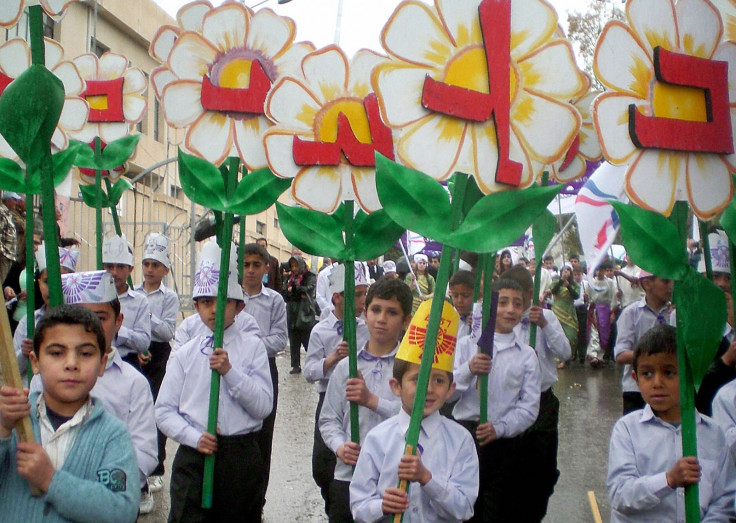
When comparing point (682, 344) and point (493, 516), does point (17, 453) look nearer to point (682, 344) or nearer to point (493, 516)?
point (682, 344)

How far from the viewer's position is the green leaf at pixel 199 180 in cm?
365

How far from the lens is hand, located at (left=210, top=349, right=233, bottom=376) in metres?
3.46

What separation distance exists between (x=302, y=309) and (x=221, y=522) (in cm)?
657

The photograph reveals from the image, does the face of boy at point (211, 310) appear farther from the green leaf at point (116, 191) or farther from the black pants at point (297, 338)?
the black pants at point (297, 338)

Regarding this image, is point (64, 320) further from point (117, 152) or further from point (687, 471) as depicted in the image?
point (117, 152)

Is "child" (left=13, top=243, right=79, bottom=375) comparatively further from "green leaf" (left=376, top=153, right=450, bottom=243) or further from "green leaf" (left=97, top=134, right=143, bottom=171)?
"green leaf" (left=376, top=153, right=450, bottom=243)

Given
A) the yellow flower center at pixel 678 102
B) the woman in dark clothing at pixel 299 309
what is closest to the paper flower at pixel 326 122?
the yellow flower center at pixel 678 102

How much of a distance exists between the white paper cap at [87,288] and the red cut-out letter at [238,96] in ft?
3.37

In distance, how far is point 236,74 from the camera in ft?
12.1

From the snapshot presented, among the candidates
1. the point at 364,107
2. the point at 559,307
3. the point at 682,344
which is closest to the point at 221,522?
the point at 364,107

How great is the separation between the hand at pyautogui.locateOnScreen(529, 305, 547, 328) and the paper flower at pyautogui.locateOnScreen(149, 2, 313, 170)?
1.77 meters

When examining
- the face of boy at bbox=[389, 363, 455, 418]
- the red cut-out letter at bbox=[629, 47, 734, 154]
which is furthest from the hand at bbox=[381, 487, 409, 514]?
the red cut-out letter at bbox=[629, 47, 734, 154]

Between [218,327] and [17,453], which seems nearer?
[17,453]

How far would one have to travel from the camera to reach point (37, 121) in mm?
2467
